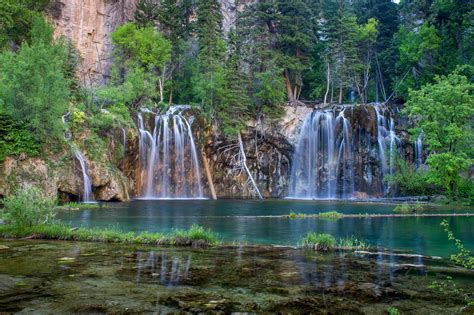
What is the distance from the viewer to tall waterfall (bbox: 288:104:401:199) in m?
Answer: 37.7

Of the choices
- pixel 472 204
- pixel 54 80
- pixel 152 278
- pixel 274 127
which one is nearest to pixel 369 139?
pixel 274 127

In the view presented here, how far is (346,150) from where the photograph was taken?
3841 centimetres

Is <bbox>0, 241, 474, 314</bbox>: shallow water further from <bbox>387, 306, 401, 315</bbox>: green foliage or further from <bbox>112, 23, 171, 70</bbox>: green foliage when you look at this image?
<bbox>112, 23, 171, 70</bbox>: green foliage

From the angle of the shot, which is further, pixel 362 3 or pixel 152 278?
pixel 362 3

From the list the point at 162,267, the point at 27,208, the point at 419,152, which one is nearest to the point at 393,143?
the point at 419,152

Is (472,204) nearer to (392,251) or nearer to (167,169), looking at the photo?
(392,251)

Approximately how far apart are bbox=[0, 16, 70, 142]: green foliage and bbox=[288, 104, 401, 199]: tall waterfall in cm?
2236

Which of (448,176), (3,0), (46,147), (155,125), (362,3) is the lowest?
(448,176)

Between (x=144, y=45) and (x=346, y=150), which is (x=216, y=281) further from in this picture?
(x=144, y=45)

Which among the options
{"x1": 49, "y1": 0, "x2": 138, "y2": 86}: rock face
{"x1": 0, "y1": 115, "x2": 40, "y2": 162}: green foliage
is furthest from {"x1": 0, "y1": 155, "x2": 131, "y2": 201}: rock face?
{"x1": 49, "y1": 0, "x2": 138, "y2": 86}: rock face

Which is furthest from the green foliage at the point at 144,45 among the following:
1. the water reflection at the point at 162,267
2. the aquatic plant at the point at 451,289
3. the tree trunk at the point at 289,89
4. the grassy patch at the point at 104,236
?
the aquatic plant at the point at 451,289

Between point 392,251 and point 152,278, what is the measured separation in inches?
277

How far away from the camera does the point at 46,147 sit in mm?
26156

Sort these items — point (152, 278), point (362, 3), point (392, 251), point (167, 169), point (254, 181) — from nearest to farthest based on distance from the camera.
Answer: point (152, 278) → point (392, 251) → point (167, 169) → point (254, 181) → point (362, 3)
